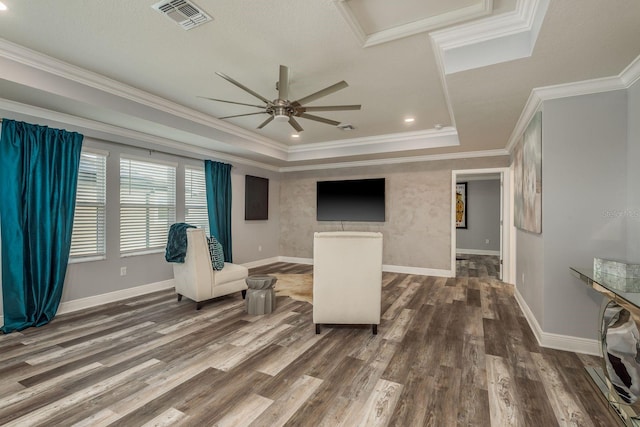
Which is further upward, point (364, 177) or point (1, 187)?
point (364, 177)

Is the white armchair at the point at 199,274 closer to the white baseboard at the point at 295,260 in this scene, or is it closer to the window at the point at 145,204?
the window at the point at 145,204

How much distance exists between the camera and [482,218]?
29.3ft

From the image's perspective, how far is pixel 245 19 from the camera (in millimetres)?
2219

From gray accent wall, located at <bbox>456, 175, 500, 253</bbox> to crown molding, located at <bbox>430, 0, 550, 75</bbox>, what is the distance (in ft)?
22.6

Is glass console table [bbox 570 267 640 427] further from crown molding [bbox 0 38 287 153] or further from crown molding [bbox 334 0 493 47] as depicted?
crown molding [bbox 0 38 287 153]

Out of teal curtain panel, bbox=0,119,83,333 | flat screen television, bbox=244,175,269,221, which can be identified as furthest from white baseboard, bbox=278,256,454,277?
teal curtain panel, bbox=0,119,83,333

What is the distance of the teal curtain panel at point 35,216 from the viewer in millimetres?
3158

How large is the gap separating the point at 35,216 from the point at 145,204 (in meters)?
1.36

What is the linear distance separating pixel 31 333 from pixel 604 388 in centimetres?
498

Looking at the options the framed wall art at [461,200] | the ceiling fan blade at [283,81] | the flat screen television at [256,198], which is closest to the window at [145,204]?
the flat screen television at [256,198]

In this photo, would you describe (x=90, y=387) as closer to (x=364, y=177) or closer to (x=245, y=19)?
(x=245, y=19)

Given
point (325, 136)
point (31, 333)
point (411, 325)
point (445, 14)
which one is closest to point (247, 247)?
point (325, 136)

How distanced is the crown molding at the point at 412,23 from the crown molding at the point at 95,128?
3.49m

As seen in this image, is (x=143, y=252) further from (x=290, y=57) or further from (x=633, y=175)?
(x=633, y=175)
